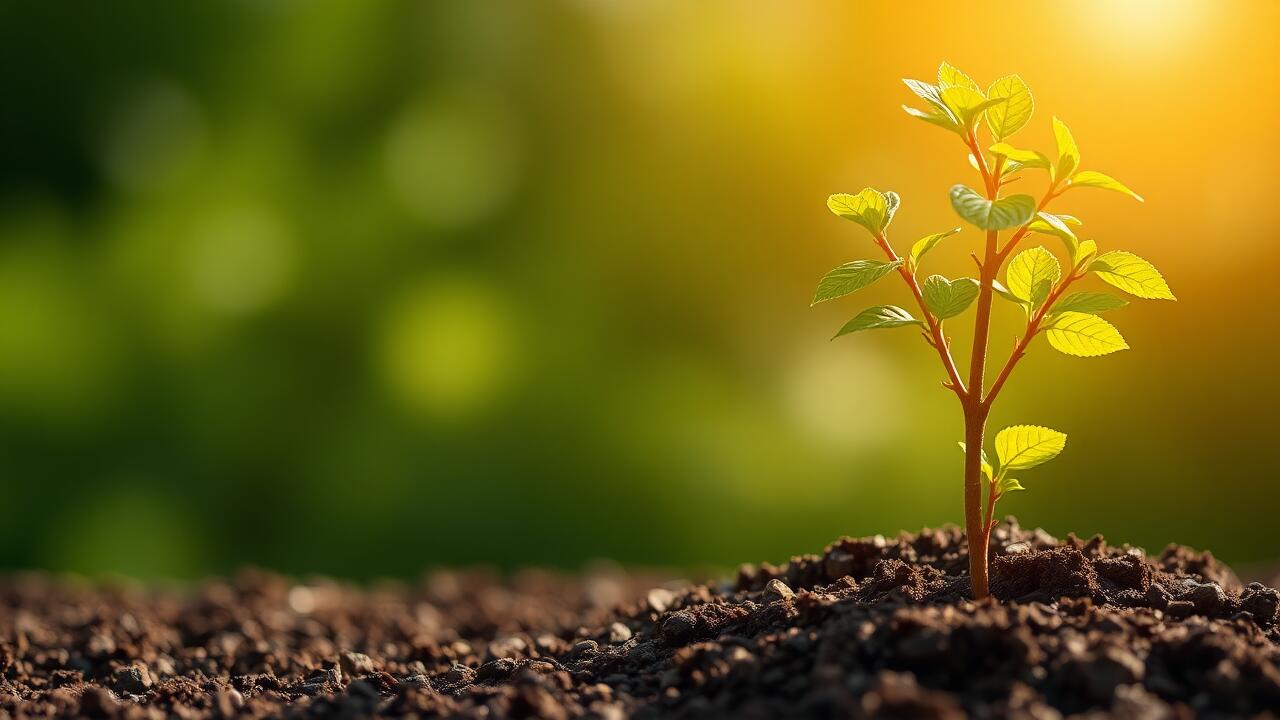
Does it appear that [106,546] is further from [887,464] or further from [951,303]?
[951,303]

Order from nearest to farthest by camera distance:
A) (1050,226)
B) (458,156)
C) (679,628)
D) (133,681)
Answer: (1050,226), (679,628), (133,681), (458,156)

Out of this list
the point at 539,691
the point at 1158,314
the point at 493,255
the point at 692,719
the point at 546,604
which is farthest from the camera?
the point at 493,255

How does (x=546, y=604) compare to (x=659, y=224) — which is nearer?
(x=546, y=604)

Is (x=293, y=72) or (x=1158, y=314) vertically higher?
(x=293, y=72)

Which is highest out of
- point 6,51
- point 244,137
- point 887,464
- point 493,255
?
point 6,51

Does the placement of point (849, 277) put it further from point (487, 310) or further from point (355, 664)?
point (487, 310)

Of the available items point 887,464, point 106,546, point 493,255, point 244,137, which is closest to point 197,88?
point 244,137

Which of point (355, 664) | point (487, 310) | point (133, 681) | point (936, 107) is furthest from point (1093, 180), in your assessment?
point (487, 310)
